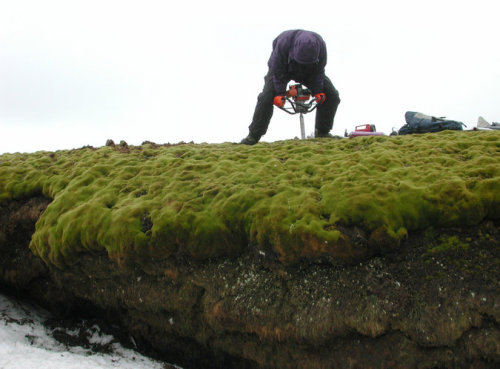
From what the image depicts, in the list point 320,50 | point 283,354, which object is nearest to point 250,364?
point 283,354

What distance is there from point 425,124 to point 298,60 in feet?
15.3

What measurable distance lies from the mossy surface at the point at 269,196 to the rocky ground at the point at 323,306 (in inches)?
12.3

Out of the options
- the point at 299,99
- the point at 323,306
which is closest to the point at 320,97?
the point at 299,99

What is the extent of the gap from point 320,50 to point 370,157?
172 inches

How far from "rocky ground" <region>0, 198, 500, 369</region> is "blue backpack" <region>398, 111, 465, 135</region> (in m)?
6.74

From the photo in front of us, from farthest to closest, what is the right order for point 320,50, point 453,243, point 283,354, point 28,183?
point 320,50, point 28,183, point 283,354, point 453,243

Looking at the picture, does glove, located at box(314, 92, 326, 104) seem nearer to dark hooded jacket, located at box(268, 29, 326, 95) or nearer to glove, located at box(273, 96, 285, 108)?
dark hooded jacket, located at box(268, 29, 326, 95)

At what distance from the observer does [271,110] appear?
35.1 feet

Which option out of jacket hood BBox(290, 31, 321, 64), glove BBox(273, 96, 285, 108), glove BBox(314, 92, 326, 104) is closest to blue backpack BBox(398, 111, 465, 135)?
glove BBox(314, 92, 326, 104)

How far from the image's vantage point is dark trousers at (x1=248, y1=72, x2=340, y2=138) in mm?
10492

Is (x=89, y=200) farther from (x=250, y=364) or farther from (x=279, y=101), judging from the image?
(x=279, y=101)

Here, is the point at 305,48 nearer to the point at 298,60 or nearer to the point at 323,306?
the point at 298,60

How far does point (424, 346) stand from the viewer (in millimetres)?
4773

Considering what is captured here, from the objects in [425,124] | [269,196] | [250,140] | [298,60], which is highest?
[298,60]
